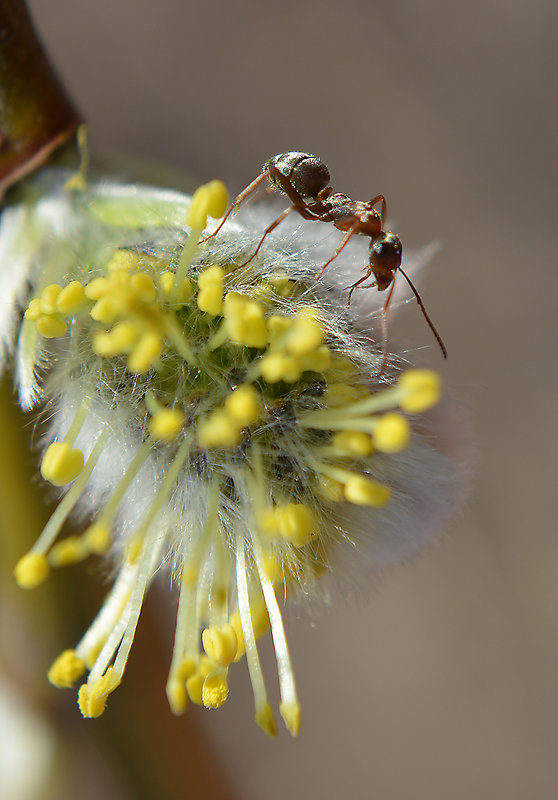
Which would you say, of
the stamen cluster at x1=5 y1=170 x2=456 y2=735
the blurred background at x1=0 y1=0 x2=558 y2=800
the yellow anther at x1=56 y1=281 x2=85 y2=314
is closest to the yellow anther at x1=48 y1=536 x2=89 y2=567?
the stamen cluster at x1=5 y1=170 x2=456 y2=735

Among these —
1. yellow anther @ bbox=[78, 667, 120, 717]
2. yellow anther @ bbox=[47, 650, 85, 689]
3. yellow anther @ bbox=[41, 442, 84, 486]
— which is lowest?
yellow anther @ bbox=[47, 650, 85, 689]

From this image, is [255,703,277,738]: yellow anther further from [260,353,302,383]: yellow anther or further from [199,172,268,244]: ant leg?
[199,172,268,244]: ant leg

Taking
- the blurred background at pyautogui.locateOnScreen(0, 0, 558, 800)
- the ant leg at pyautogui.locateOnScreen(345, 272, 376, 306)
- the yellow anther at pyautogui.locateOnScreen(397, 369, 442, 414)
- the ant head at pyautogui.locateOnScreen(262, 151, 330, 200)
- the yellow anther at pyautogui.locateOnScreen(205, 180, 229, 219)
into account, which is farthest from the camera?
the blurred background at pyautogui.locateOnScreen(0, 0, 558, 800)

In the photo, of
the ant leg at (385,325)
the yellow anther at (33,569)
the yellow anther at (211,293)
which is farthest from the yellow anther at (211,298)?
the yellow anther at (33,569)

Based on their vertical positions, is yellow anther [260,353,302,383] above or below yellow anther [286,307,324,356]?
below

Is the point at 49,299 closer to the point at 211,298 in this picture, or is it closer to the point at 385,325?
the point at 211,298

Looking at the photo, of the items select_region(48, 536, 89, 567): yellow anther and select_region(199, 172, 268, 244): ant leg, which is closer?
select_region(48, 536, 89, 567): yellow anther

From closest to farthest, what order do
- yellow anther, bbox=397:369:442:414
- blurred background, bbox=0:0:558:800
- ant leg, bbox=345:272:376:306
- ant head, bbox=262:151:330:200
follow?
yellow anther, bbox=397:369:442:414, ant leg, bbox=345:272:376:306, ant head, bbox=262:151:330:200, blurred background, bbox=0:0:558:800

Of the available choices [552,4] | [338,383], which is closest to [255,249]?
[338,383]
